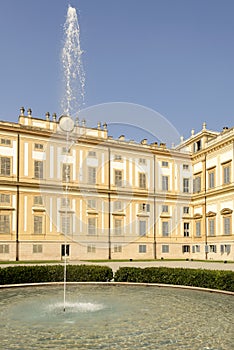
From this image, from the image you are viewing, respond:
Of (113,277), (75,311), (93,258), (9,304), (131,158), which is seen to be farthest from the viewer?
(131,158)

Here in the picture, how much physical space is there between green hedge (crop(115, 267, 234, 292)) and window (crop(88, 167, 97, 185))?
22045mm

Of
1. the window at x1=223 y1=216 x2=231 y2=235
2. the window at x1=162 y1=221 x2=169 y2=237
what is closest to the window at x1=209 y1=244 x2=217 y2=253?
the window at x1=223 y1=216 x2=231 y2=235

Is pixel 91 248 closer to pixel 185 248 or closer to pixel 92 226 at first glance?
pixel 92 226

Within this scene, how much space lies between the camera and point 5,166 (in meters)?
35.4

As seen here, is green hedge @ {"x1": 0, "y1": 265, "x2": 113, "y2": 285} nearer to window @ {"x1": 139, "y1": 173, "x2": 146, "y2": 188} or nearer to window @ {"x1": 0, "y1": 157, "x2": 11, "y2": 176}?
window @ {"x1": 0, "y1": 157, "x2": 11, "y2": 176}

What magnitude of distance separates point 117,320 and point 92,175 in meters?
30.3

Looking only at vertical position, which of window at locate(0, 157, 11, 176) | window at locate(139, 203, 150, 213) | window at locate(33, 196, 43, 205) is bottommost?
window at locate(139, 203, 150, 213)

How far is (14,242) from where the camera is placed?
34.7 metres

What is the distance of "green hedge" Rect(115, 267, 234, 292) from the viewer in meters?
14.3

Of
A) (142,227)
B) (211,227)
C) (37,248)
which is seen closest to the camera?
(37,248)

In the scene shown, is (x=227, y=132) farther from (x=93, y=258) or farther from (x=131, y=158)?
(x=93, y=258)

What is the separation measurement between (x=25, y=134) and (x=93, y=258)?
45.4 ft

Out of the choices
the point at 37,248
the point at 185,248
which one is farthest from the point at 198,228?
the point at 37,248

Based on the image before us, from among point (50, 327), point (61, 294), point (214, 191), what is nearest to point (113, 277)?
point (61, 294)
